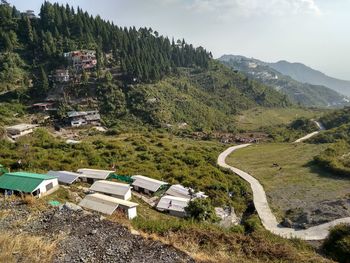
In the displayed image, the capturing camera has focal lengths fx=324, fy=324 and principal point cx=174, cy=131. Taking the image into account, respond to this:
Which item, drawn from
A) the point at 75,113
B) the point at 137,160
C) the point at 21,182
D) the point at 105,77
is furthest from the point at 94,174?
the point at 105,77

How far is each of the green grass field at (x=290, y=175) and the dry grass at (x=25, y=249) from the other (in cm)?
2836

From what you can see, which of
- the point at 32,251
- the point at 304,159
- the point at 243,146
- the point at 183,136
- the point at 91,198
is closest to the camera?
the point at 32,251

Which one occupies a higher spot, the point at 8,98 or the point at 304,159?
the point at 8,98

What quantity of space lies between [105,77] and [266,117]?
56904 mm

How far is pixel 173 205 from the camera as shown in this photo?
3152 centimetres

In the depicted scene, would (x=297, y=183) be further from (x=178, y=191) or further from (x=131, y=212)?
(x=131, y=212)

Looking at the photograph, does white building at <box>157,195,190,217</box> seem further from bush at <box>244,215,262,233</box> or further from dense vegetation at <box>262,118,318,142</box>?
dense vegetation at <box>262,118,318,142</box>

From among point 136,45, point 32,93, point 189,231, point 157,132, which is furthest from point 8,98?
point 189,231

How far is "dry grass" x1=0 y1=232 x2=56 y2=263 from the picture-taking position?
11.7 metres

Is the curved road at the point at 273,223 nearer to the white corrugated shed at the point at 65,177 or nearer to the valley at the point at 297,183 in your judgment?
the valley at the point at 297,183

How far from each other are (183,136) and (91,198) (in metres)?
56.2

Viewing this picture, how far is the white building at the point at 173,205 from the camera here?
101 ft

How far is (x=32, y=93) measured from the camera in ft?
269

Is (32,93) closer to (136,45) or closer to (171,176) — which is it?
(136,45)
